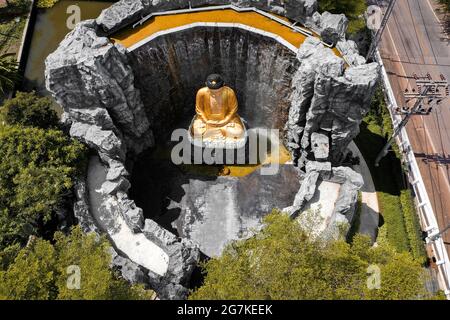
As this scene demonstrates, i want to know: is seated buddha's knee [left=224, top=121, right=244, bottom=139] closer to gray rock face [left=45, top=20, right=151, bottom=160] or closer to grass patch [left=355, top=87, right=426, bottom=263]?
gray rock face [left=45, top=20, right=151, bottom=160]

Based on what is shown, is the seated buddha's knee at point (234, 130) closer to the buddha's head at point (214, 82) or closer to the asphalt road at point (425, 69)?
the buddha's head at point (214, 82)

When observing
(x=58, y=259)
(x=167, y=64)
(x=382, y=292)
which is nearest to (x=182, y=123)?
(x=167, y=64)

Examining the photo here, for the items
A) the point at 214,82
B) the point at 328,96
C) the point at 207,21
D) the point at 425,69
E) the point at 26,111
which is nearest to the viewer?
the point at 328,96

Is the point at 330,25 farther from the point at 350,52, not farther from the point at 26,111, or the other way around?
the point at 26,111

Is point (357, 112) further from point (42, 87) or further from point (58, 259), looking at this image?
point (42, 87)

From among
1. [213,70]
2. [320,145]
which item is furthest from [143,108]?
[320,145]

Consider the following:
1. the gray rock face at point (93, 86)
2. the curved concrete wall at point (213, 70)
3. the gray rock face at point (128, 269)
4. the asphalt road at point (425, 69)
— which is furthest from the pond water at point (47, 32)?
Result: the asphalt road at point (425, 69)
